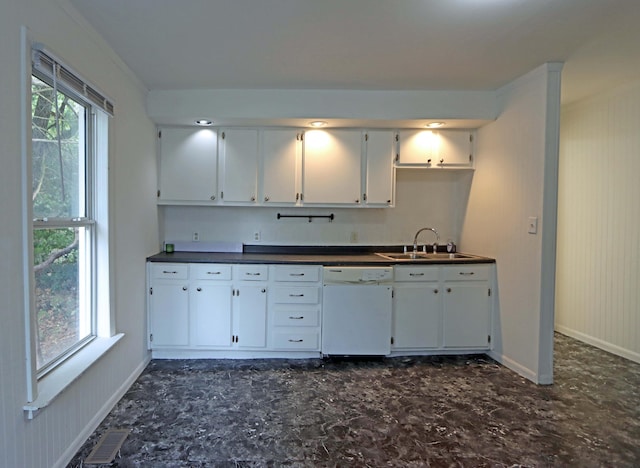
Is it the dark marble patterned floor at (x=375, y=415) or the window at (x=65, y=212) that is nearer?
the window at (x=65, y=212)

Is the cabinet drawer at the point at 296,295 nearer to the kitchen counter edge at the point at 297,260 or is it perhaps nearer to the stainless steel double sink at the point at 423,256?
the kitchen counter edge at the point at 297,260

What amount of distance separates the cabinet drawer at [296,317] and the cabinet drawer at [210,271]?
56 centimetres

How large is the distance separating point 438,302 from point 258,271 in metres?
1.66

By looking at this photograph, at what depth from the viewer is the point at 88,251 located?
2236 millimetres

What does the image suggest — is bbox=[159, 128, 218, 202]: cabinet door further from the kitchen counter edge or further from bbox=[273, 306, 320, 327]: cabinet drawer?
bbox=[273, 306, 320, 327]: cabinet drawer

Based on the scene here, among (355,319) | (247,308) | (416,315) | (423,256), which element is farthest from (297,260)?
(423,256)

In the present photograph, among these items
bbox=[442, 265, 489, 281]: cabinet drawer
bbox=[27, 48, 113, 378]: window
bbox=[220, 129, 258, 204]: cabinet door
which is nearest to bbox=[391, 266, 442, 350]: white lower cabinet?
bbox=[442, 265, 489, 281]: cabinet drawer

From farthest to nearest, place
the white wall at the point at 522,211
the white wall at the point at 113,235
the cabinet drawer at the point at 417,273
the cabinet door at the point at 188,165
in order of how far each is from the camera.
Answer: the cabinet door at the point at 188,165 → the cabinet drawer at the point at 417,273 → the white wall at the point at 522,211 → the white wall at the point at 113,235

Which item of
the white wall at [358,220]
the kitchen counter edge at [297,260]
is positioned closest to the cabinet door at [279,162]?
the white wall at [358,220]

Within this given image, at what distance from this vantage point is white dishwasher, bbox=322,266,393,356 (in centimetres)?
318

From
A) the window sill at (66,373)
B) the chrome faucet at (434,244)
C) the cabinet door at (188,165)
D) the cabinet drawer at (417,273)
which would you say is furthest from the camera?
the chrome faucet at (434,244)

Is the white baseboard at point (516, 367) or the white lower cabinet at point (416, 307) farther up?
the white lower cabinet at point (416, 307)

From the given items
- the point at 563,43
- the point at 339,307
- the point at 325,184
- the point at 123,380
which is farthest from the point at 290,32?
the point at 123,380

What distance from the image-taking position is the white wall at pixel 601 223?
3203 millimetres
